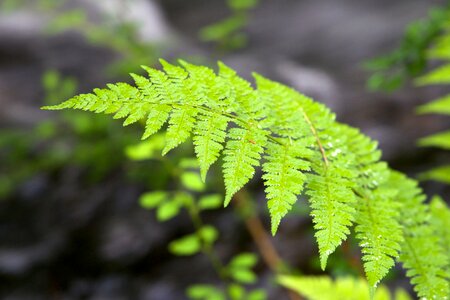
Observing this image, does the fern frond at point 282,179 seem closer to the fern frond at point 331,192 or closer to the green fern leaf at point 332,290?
the fern frond at point 331,192

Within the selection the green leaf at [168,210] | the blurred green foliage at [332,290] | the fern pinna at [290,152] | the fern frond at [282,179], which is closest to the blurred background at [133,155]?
the green leaf at [168,210]

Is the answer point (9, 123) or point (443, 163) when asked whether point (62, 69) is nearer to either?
point (9, 123)

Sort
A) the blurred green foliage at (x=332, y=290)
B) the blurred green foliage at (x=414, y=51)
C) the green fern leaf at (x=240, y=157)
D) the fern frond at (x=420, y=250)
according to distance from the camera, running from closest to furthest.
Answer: the green fern leaf at (x=240, y=157) → the fern frond at (x=420, y=250) → the blurred green foliage at (x=332, y=290) → the blurred green foliage at (x=414, y=51)

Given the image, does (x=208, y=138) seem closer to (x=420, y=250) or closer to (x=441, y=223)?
→ (x=420, y=250)

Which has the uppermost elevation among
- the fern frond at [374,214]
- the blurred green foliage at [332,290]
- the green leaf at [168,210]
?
the green leaf at [168,210]

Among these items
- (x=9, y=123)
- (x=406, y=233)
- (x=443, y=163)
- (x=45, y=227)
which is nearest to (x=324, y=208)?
(x=406, y=233)

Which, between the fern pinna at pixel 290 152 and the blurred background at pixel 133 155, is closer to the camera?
the fern pinna at pixel 290 152
